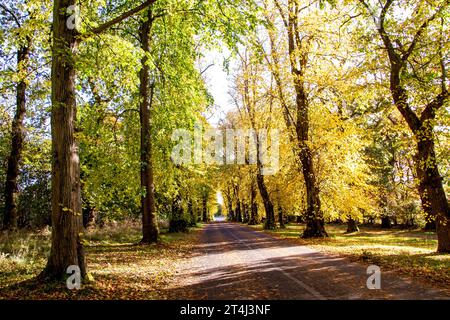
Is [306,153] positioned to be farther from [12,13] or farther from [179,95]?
[12,13]

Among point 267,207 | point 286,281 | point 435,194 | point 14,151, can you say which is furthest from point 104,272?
point 267,207

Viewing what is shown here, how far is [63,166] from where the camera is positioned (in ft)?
28.3

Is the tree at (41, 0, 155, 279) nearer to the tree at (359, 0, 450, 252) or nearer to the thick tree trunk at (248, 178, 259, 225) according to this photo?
the tree at (359, 0, 450, 252)

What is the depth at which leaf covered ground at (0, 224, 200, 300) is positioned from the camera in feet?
26.6

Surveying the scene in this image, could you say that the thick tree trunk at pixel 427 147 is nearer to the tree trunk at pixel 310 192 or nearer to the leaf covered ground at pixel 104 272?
the tree trunk at pixel 310 192

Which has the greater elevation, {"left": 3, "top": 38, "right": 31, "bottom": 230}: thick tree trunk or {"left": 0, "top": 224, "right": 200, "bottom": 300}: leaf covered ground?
{"left": 3, "top": 38, "right": 31, "bottom": 230}: thick tree trunk

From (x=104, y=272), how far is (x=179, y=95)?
29.1 ft

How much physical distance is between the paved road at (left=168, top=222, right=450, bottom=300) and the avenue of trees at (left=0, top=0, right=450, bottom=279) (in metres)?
3.37

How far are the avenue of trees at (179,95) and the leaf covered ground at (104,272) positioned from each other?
2.12ft

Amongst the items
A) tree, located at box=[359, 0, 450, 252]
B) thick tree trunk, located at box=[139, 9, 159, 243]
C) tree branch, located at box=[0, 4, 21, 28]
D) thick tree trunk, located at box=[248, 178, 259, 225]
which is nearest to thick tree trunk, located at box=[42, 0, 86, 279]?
thick tree trunk, located at box=[139, 9, 159, 243]

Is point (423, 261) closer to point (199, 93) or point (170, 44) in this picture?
point (199, 93)

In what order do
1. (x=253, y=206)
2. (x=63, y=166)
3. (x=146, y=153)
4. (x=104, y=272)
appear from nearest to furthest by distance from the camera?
(x=63, y=166) < (x=104, y=272) < (x=146, y=153) < (x=253, y=206)

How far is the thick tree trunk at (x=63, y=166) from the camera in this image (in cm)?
856

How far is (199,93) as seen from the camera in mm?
17359
